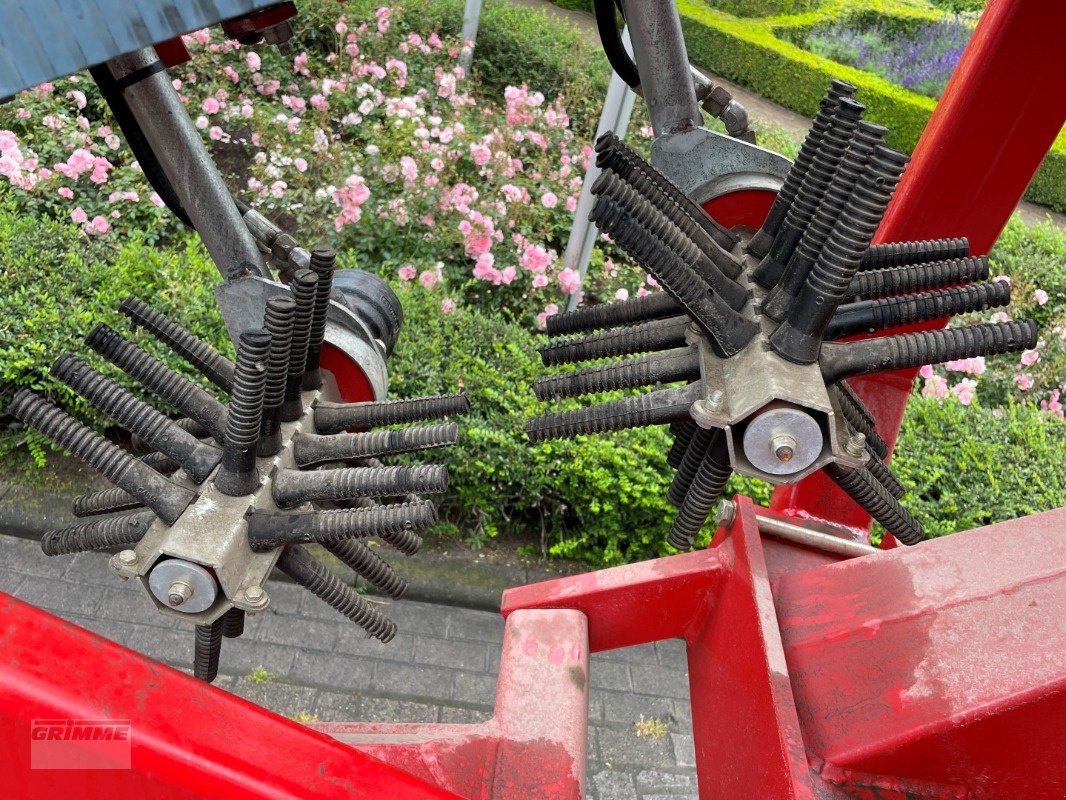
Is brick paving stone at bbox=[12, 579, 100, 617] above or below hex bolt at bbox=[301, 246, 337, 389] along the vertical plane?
below

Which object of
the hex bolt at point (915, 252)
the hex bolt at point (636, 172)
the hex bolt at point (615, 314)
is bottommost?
the hex bolt at point (615, 314)

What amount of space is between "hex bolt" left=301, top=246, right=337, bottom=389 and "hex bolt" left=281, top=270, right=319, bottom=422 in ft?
0.07

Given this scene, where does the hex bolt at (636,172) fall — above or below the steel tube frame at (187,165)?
above

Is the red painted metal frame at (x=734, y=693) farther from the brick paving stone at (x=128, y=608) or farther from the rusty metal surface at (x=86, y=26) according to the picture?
the brick paving stone at (x=128, y=608)

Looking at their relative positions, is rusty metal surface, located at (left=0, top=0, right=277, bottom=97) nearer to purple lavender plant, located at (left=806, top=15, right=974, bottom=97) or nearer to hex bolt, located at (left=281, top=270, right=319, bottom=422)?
hex bolt, located at (left=281, top=270, right=319, bottom=422)

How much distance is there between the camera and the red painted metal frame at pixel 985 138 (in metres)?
1.62

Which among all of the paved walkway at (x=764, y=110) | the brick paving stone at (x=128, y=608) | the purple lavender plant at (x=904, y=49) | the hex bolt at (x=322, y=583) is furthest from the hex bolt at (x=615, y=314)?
the purple lavender plant at (x=904, y=49)

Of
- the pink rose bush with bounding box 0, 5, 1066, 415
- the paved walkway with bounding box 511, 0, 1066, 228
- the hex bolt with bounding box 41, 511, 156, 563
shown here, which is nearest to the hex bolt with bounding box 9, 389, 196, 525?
the hex bolt with bounding box 41, 511, 156, 563

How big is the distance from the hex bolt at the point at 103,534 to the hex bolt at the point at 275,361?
18cm

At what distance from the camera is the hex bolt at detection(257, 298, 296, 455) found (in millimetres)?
1107

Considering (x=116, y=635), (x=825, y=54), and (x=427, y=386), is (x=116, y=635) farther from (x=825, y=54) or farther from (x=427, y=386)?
(x=825, y=54)

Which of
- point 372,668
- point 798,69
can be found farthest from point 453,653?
point 798,69

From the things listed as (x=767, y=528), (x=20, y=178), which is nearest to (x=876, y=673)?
(x=767, y=528)

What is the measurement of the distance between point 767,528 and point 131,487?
1.04 meters
